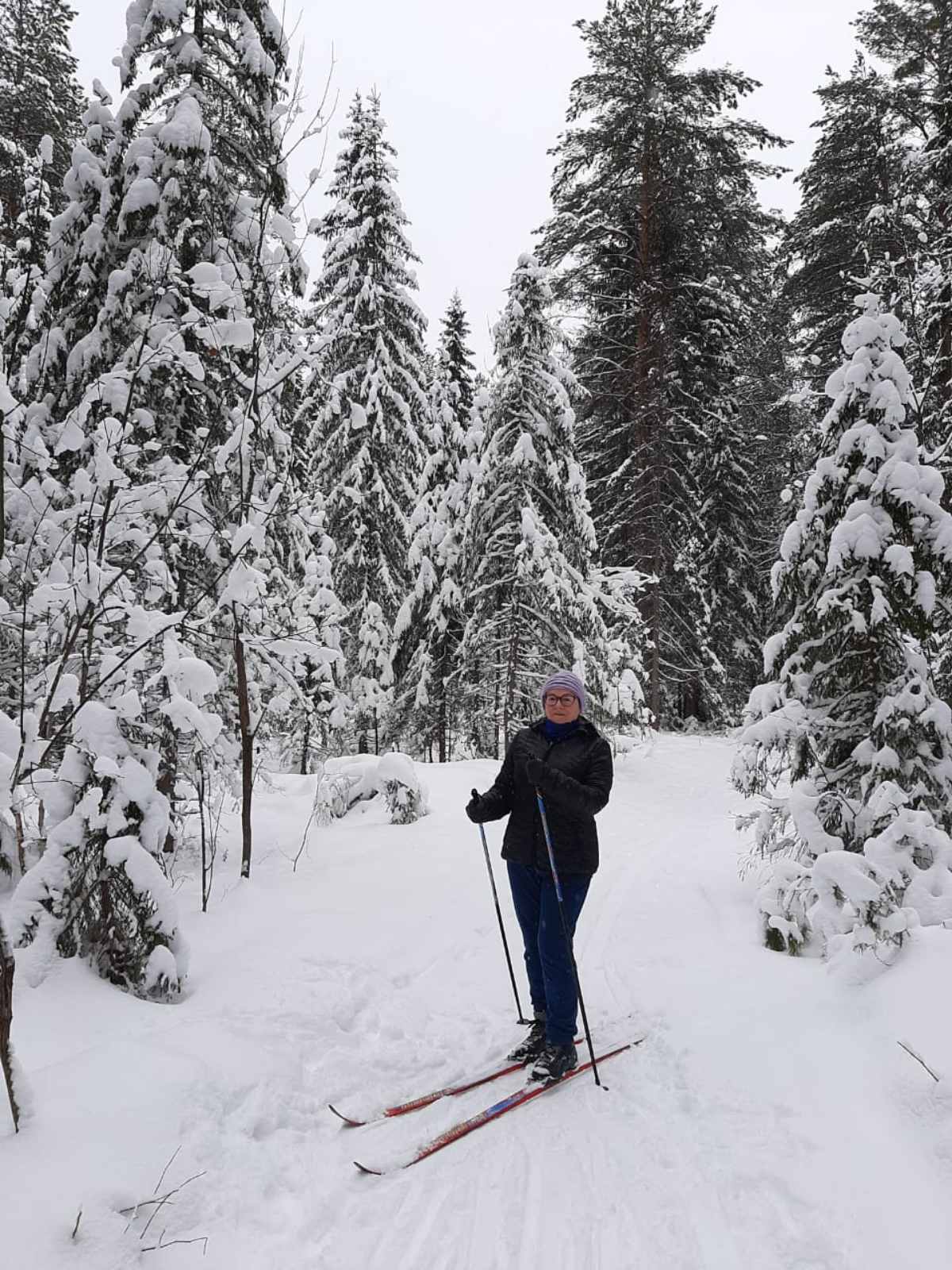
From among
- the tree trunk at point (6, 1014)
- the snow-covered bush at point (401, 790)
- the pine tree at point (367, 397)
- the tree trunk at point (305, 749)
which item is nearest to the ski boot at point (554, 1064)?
the tree trunk at point (6, 1014)

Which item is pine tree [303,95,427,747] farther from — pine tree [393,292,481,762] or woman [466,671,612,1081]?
woman [466,671,612,1081]

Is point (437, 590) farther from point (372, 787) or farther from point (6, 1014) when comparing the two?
point (6, 1014)

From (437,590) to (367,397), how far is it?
557 cm

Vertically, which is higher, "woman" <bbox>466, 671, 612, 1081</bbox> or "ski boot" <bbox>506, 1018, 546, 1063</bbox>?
"woman" <bbox>466, 671, 612, 1081</bbox>

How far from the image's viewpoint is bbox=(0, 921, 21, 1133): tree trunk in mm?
2836

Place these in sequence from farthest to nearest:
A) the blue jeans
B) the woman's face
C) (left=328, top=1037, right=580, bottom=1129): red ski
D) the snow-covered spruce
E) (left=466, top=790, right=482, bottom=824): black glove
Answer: the snow-covered spruce → (left=466, top=790, right=482, bottom=824): black glove → the woman's face → the blue jeans → (left=328, top=1037, right=580, bottom=1129): red ski

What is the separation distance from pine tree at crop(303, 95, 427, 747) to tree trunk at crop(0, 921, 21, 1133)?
49.6 feet

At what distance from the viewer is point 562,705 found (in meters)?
4.72

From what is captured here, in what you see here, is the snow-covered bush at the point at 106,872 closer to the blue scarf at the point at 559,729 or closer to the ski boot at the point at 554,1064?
the ski boot at the point at 554,1064

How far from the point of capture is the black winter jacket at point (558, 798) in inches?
174

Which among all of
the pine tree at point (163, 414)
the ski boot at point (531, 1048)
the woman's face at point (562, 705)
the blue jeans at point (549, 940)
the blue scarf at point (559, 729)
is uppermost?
the pine tree at point (163, 414)

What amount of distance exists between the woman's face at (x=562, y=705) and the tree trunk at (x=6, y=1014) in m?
3.09

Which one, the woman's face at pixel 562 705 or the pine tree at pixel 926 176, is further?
the pine tree at pixel 926 176

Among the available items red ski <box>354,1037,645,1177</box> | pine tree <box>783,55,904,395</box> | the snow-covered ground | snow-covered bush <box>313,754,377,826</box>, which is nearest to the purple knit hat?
red ski <box>354,1037,645,1177</box>
